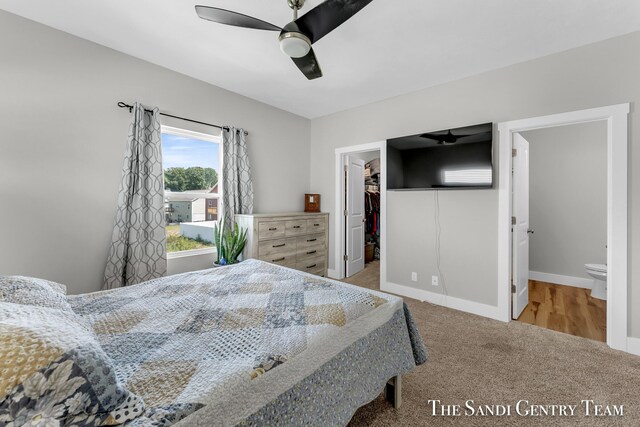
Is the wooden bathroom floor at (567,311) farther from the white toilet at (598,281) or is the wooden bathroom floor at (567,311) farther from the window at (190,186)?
the window at (190,186)

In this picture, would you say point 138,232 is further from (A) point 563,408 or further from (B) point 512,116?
(B) point 512,116

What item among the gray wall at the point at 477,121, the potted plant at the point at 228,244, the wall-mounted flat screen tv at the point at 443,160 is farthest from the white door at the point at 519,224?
the potted plant at the point at 228,244

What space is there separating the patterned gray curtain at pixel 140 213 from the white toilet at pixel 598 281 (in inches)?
196

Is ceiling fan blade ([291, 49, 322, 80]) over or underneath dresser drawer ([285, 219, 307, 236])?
over

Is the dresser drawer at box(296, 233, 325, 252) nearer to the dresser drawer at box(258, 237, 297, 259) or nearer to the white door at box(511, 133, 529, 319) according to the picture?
the dresser drawer at box(258, 237, 297, 259)

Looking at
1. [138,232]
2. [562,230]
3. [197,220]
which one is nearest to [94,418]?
[138,232]

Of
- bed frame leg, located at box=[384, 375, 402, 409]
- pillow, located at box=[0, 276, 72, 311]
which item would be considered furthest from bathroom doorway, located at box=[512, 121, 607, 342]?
pillow, located at box=[0, 276, 72, 311]

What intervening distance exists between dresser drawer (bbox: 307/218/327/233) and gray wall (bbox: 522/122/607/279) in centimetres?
334

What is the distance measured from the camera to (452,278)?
310cm

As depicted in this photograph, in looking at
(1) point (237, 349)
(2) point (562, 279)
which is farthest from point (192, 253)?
(2) point (562, 279)

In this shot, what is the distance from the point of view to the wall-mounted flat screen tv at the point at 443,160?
2.77m

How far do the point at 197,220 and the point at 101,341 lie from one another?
2.38m

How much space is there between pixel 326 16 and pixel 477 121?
2174 mm

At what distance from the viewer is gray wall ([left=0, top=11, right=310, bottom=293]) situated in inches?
80.9
